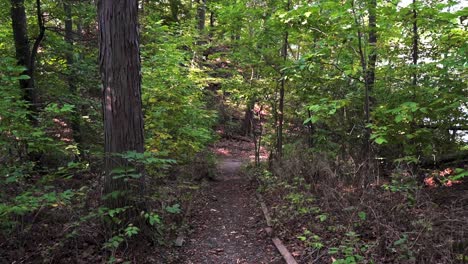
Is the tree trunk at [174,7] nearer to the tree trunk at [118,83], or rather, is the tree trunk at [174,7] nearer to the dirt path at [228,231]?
the dirt path at [228,231]

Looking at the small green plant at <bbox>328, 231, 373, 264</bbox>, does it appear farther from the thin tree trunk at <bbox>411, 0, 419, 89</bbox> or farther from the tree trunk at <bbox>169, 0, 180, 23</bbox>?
the tree trunk at <bbox>169, 0, 180, 23</bbox>

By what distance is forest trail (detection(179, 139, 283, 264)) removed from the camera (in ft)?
18.7

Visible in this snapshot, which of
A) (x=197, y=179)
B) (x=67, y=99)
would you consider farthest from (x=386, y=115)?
(x=67, y=99)

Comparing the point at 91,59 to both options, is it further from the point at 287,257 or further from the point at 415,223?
the point at 415,223

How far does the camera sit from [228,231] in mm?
7086

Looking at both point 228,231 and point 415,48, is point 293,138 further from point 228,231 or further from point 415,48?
point 228,231

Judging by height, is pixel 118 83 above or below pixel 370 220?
above

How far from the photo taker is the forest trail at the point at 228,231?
569cm

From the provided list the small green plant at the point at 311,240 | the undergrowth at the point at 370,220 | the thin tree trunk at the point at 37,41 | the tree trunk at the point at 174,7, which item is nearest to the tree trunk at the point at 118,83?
the small green plant at the point at 311,240

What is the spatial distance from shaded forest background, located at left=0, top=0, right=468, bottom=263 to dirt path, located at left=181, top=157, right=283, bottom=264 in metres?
0.47

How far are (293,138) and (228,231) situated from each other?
238 inches

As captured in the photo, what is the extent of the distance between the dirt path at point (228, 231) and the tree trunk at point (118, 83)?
1.83 meters

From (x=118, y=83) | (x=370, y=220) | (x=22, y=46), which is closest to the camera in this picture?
(x=118, y=83)

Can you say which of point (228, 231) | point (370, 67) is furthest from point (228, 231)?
point (370, 67)
